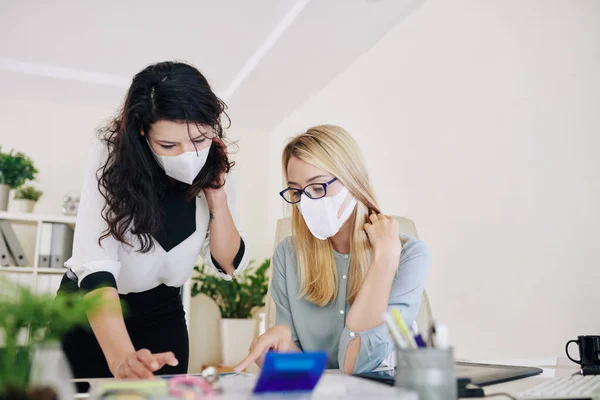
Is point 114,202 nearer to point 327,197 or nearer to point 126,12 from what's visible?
point 327,197

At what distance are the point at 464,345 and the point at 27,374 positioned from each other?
2.04 m

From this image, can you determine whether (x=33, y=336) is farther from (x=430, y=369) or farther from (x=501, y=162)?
(x=501, y=162)

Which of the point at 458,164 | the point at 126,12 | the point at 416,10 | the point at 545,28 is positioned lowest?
the point at 458,164

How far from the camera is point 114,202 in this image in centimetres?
118

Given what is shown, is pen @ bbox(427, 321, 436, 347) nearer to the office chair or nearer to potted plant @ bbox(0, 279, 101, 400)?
potted plant @ bbox(0, 279, 101, 400)

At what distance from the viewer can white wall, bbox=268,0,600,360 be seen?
1.77m

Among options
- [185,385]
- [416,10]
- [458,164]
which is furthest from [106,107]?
[185,385]

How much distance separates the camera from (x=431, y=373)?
566 millimetres

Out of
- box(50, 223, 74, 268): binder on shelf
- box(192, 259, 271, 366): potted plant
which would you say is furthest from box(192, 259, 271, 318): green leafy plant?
box(50, 223, 74, 268): binder on shelf

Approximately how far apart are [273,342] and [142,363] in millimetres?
344

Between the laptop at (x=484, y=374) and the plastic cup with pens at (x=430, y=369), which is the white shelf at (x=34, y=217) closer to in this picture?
the laptop at (x=484, y=374)

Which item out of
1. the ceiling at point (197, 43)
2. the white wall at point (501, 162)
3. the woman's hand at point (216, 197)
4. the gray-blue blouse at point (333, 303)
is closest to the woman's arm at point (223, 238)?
the woman's hand at point (216, 197)

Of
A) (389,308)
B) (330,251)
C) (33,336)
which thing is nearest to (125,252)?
(330,251)

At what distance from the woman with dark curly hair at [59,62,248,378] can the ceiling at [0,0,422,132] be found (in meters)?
1.88
